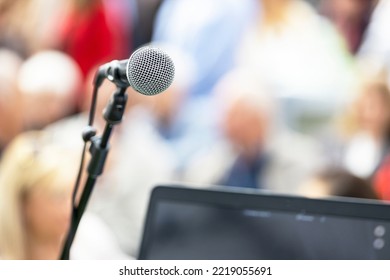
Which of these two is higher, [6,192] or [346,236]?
[6,192]

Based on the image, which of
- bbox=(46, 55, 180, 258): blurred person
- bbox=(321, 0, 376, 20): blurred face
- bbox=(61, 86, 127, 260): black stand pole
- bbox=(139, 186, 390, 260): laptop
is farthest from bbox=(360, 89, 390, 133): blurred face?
bbox=(61, 86, 127, 260): black stand pole

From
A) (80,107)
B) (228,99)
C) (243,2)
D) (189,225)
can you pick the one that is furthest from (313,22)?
(189,225)

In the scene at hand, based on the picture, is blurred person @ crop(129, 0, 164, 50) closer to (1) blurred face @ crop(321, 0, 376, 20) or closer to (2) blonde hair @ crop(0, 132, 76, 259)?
(1) blurred face @ crop(321, 0, 376, 20)

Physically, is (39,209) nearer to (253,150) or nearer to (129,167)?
(129,167)

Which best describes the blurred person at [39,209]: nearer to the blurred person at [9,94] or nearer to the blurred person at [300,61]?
the blurred person at [9,94]

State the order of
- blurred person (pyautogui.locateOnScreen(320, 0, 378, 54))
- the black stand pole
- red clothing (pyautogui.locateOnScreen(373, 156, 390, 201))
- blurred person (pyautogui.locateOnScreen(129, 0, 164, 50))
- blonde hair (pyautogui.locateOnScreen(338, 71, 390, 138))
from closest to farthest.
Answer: the black stand pole → red clothing (pyautogui.locateOnScreen(373, 156, 390, 201)) → blonde hair (pyautogui.locateOnScreen(338, 71, 390, 138)) → blurred person (pyautogui.locateOnScreen(320, 0, 378, 54)) → blurred person (pyautogui.locateOnScreen(129, 0, 164, 50))

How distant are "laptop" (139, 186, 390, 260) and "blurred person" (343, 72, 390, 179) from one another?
1.87 metres

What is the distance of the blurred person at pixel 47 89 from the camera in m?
3.07

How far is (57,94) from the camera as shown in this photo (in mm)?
3068

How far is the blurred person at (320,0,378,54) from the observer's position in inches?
120

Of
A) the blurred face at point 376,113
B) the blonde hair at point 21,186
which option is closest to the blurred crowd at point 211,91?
the blurred face at point 376,113

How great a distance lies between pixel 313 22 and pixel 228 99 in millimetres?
542
